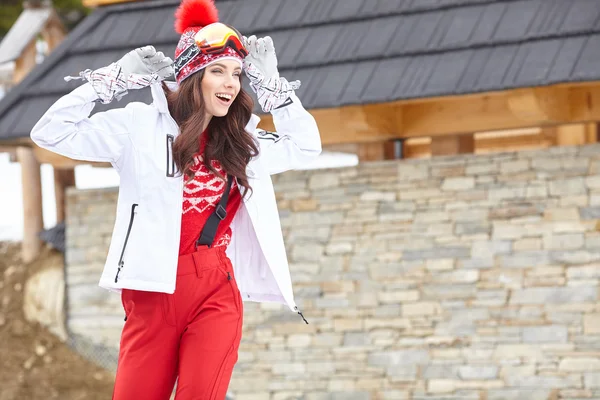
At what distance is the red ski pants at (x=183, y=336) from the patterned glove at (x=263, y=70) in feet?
2.34

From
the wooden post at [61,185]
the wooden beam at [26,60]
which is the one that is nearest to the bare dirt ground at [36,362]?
the wooden post at [61,185]

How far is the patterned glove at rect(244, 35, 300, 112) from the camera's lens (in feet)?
13.1

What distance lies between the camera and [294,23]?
26.8ft

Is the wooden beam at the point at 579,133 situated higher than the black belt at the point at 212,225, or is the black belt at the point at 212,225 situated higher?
the wooden beam at the point at 579,133

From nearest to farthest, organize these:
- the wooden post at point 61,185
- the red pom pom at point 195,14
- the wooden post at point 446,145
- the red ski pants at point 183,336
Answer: the red ski pants at point 183,336
the red pom pom at point 195,14
the wooden post at point 446,145
the wooden post at point 61,185

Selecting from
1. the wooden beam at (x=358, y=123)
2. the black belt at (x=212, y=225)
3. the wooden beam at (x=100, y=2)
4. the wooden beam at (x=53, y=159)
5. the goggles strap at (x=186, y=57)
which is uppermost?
the wooden beam at (x=100, y=2)

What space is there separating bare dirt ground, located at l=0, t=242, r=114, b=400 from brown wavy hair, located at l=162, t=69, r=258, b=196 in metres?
A: 5.59

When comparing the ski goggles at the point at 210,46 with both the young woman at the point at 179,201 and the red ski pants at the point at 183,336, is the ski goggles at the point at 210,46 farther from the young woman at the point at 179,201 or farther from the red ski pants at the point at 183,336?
the red ski pants at the point at 183,336

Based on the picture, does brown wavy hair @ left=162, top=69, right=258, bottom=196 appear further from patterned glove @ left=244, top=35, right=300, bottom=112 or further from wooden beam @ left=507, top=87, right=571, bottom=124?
wooden beam @ left=507, top=87, right=571, bottom=124

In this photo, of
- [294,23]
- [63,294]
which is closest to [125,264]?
[294,23]

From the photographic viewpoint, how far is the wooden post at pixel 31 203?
387 inches

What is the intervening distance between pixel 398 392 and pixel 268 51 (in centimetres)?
455

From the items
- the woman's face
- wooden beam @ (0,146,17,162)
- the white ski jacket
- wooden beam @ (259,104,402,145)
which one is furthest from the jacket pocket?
wooden beam @ (0,146,17,162)

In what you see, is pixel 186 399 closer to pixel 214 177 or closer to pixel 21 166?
pixel 214 177
